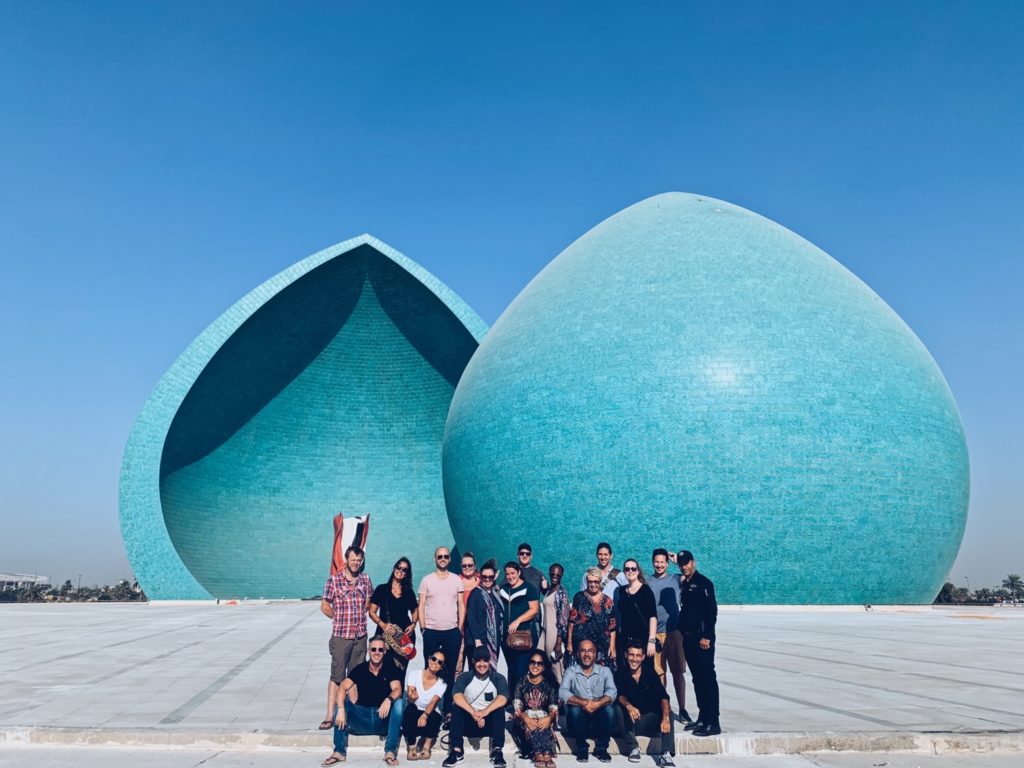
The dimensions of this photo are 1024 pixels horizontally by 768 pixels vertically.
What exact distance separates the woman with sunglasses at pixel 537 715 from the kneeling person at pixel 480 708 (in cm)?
13

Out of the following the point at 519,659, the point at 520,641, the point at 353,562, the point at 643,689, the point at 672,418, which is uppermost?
the point at 672,418

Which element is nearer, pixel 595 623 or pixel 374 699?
pixel 374 699

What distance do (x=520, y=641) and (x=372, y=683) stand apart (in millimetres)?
1168

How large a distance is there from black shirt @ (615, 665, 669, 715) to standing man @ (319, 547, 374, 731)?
6.47 ft

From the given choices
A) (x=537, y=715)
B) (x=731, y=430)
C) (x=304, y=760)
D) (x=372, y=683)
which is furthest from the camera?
(x=731, y=430)

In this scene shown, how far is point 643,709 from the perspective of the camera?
5676 millimetres

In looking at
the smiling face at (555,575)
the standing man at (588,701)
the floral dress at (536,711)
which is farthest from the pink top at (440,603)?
the smiling face at (555,575)

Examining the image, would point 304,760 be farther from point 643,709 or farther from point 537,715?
point 643,709

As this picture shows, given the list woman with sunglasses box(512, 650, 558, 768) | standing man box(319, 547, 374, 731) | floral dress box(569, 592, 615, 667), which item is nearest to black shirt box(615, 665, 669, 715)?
floral dress box(569, 592, 615, 667)

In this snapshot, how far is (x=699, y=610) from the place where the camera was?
249 inches

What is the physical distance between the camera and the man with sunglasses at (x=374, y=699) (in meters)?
5.39

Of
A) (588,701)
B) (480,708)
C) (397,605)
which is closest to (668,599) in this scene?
(588,701)

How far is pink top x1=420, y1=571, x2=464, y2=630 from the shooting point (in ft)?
21.0

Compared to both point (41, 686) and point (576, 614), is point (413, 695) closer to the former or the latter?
point (576, 614)
